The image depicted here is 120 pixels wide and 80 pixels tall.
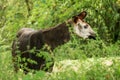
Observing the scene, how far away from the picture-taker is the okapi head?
651cm

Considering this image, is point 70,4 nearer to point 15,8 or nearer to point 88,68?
point 15,8

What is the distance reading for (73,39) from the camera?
21.7 ft

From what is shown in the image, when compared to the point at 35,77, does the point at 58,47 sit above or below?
below

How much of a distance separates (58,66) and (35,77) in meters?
0.62

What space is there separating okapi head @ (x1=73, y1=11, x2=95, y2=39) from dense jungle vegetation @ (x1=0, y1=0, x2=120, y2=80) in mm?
101

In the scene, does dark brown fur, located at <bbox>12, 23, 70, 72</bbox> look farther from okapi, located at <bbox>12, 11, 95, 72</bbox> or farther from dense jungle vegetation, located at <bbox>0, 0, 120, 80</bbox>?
dense jungle vegetation, located at <bbox>0, 0, 120, 80</bbox>

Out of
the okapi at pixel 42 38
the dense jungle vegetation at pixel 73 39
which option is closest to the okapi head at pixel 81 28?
the okapi at pixel 42 38

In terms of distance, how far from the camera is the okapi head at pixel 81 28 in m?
6.51

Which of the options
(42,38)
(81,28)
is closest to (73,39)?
(81,28)

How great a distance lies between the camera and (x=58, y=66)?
15.2 ft

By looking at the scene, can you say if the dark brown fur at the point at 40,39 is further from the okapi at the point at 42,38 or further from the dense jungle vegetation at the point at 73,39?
the dense jungle vegetation at the point at 73,39

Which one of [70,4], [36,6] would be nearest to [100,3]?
[70,4]

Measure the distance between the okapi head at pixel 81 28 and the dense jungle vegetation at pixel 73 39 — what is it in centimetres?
10

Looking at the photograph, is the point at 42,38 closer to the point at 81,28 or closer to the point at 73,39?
the point at 73,39
